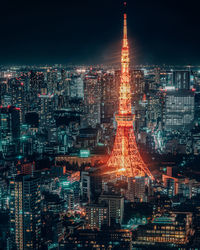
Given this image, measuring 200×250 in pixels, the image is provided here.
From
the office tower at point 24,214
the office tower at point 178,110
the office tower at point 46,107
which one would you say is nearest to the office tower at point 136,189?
the office tower at point 24,214

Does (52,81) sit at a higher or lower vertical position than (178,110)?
higher

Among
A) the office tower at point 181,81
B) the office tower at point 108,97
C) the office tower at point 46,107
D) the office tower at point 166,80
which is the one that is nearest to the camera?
the office tower at point 46,107

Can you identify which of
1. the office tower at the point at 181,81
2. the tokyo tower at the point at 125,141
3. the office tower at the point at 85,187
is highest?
the office tower at the point at 181,81

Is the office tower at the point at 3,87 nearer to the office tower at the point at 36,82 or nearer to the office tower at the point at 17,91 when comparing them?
the office tower at the point at 17,91

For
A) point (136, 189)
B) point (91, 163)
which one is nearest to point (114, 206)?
point (136, 189)

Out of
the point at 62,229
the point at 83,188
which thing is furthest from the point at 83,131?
the point at 62,229

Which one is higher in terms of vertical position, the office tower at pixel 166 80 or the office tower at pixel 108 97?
the office tower at pixel 166 80

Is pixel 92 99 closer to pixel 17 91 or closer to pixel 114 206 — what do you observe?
pixel 17 91

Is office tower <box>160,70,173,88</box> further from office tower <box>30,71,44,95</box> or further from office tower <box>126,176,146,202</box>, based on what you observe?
office tower <box>126,176,146,202</box>
